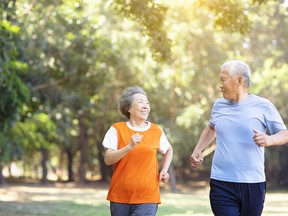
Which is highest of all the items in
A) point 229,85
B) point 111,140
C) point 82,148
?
point 229,85

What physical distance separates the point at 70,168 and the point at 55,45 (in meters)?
25.4

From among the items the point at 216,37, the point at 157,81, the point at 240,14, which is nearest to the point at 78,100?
the point at 157,81

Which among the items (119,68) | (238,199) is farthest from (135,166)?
(119,68)

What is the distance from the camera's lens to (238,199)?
5883mm

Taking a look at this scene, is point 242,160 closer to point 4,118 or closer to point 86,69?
point 4,118

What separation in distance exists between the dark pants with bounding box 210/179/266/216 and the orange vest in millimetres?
631

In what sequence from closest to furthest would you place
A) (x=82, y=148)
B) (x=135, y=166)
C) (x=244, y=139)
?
(x=244, y=139)
(x=135, y=166)
(x=82, y=148)

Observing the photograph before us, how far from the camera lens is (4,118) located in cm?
1955

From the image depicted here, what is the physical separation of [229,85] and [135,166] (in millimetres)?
1110

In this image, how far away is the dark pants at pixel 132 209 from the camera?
6.18 meters

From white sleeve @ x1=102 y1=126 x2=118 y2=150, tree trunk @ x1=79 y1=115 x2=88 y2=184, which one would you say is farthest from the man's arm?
tree trunk @ x1=79 y1=115 x2=88 y2=184

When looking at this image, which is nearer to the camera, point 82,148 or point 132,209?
point 132,209

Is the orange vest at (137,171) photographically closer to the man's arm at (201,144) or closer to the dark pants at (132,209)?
the dark pants at (132,209)

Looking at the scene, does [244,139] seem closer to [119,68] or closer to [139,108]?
[139,108]
